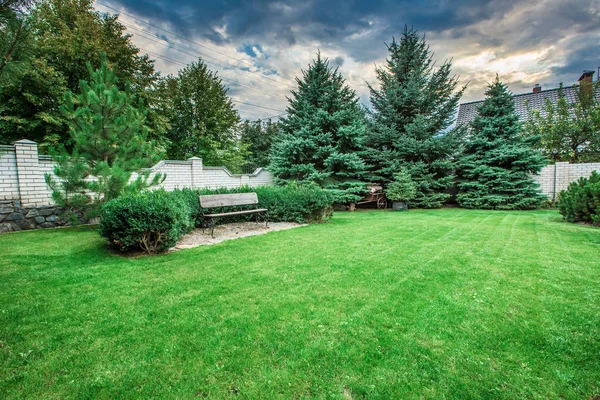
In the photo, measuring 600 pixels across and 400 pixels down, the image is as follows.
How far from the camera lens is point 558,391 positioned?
5.24 feet

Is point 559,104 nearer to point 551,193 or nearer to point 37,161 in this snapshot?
point 551,193

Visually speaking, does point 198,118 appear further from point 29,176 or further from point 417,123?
point 417,123

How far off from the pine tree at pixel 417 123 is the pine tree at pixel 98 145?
30.5ft

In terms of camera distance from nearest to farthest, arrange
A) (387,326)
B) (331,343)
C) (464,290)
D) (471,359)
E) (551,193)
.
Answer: (471,359), (331,343), (387,326), (464,290), (551,193)

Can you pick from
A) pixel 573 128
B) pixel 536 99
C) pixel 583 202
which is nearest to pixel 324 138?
pixel 583 202

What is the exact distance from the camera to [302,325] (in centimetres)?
232

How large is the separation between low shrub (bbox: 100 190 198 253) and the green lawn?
365mm

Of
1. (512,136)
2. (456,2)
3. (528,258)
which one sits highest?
(456,2)

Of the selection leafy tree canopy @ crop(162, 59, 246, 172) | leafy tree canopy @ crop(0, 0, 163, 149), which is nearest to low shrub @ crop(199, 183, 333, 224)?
leafy tree canopy @ crop(0, 0, 163, 149)

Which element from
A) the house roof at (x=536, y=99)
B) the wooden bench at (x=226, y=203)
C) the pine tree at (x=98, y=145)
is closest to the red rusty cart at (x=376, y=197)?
the wooden bench at (x=226, y=203)

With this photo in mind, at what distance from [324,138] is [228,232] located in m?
6.75

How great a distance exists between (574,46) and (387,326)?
12.5 m

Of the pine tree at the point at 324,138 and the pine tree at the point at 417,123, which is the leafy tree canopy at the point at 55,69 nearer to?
the pine tree at the point at 324,138

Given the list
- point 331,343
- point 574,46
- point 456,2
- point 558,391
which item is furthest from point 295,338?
point 574,46
